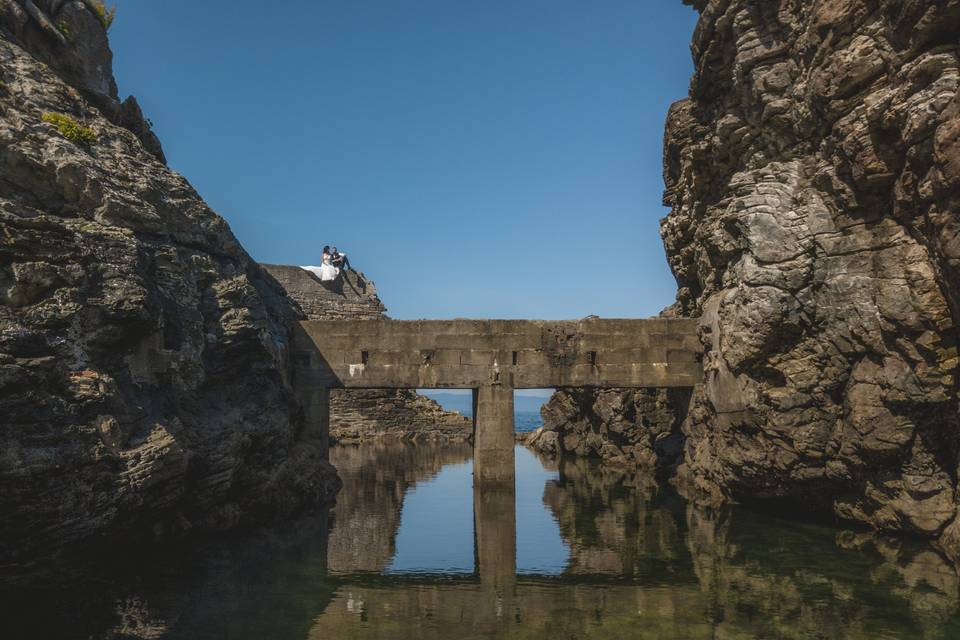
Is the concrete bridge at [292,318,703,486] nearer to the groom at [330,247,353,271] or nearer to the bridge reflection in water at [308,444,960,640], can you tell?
the bridge reflection in water at [308,444,960,640]

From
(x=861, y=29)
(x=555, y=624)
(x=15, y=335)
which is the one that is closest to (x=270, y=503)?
(x=15, y=335)

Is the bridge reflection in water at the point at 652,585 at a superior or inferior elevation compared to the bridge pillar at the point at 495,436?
inferior

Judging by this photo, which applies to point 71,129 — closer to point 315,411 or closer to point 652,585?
point 315,411

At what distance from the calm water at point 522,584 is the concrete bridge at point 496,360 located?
310 centimetres

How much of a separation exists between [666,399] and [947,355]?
584 inches

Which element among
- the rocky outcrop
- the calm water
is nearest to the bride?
the rocky outcrop

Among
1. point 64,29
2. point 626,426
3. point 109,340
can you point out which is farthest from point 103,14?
point 626,426

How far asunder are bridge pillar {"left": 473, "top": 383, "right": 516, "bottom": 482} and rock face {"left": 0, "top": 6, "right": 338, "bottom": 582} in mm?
4502

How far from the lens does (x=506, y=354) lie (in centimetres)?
2055

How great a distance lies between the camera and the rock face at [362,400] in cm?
3753

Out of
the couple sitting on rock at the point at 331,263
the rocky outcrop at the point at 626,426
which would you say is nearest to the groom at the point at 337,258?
the couple sitting on rock at the point at 331,263

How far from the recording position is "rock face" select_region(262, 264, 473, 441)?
123ft

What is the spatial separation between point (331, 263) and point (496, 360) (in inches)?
898

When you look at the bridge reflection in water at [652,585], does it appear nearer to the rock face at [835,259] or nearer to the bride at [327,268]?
the rock face at [835,259]
